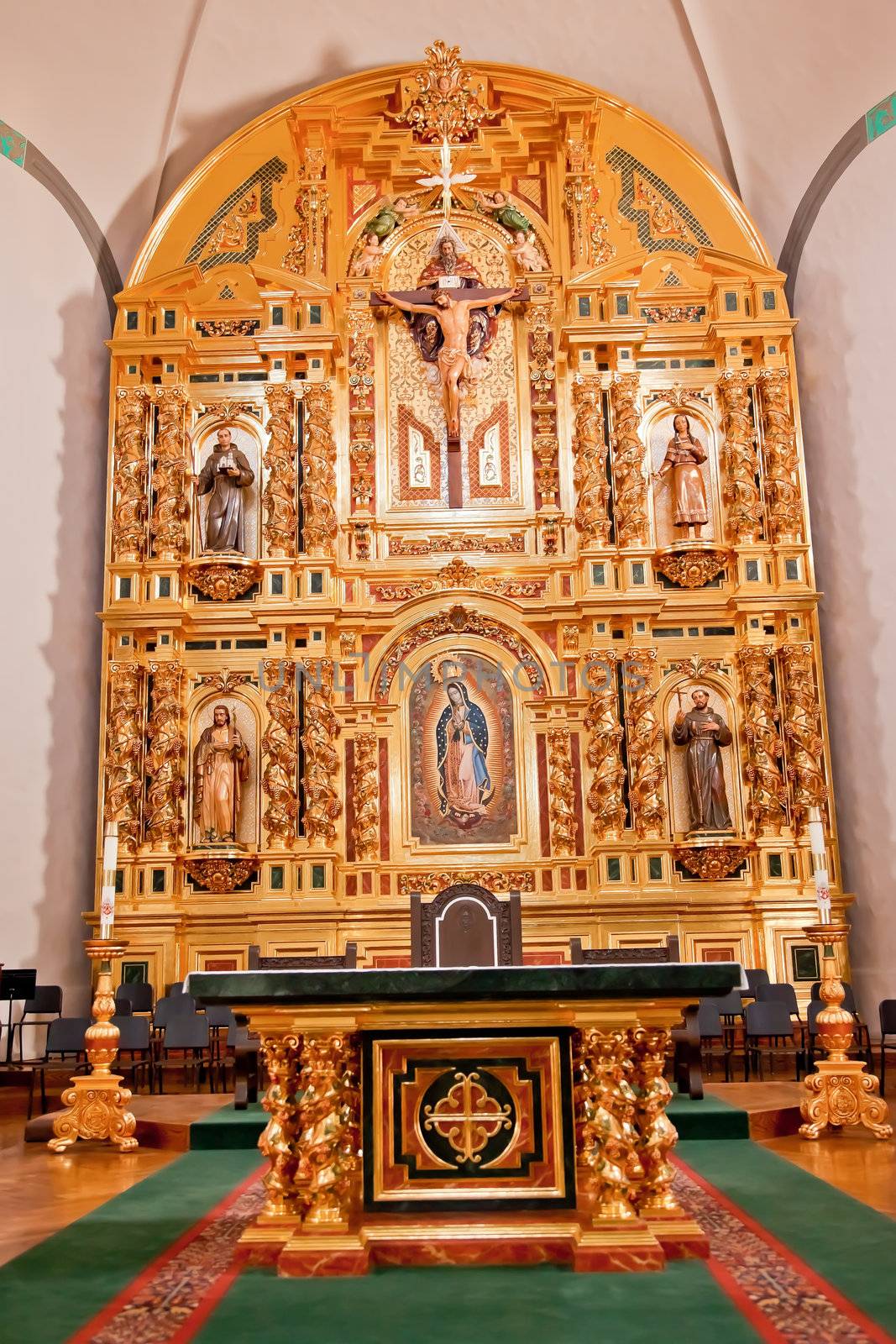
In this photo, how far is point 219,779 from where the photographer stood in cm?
1266

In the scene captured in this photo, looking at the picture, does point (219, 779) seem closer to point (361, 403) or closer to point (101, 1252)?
point (361, 403)

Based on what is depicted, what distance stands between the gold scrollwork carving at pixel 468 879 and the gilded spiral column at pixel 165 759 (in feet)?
7.90

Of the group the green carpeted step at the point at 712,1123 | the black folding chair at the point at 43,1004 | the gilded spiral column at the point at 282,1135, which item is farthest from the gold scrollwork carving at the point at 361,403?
the gilded spiral column at the point at 282,1135

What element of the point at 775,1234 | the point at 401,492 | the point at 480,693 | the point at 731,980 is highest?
the point at 401,492

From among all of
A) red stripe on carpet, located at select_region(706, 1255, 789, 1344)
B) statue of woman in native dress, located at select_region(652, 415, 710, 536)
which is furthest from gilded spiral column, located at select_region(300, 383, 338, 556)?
red stripe on carpet, located at select_region(706, 1255, 789, 1344)

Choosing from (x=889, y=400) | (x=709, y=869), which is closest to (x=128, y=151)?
(x=889, y=400)

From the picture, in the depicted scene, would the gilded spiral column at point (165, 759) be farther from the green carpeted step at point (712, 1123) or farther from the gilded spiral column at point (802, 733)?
the green carpeted step at point (712, 1123)

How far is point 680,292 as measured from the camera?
13961mm

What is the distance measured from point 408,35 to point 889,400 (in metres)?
7.00

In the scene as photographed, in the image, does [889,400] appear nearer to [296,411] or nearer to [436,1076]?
[296,411]

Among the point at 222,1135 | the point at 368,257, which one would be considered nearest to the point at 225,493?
the point at 368,257

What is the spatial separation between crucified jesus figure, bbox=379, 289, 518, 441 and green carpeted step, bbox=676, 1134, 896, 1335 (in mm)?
8522

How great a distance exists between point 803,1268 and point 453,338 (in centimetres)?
1089

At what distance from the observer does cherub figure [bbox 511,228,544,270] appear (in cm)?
1416
